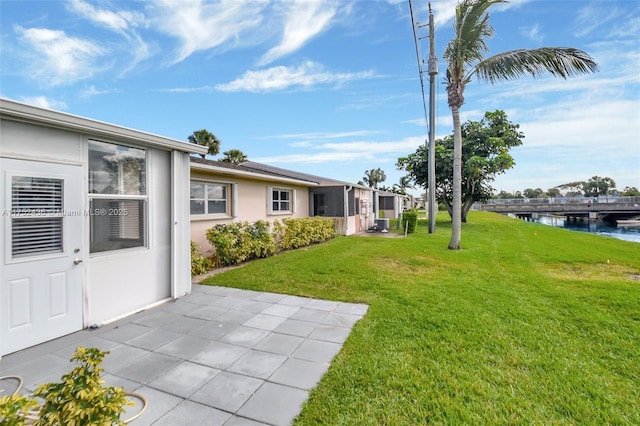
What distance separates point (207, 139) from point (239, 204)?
680 inches

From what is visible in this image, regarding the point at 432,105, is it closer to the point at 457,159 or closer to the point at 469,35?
the point at 469,35

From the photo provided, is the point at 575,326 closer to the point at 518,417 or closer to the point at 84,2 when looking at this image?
the point at 518,417

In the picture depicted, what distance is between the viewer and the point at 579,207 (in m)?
39.8

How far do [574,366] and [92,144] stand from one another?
6.40 metres

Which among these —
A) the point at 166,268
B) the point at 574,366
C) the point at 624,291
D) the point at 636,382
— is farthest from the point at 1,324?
the point at 624,291

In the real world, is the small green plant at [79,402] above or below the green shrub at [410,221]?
below

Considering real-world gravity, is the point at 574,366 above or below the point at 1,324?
below

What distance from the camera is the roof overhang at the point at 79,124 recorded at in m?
3.13

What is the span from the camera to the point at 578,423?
219 centimetres

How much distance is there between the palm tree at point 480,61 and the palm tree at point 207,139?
20.0 meters

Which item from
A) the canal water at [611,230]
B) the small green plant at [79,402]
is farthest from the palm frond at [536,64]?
the canal water at [611,230]

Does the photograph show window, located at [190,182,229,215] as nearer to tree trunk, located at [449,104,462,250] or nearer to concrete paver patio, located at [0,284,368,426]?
concrete paver patio, located at [0,284,368,426]

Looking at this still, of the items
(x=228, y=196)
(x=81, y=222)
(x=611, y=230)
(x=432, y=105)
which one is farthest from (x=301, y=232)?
(x=611, y=230)

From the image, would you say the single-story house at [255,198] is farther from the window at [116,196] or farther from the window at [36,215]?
the window at [36,215]
